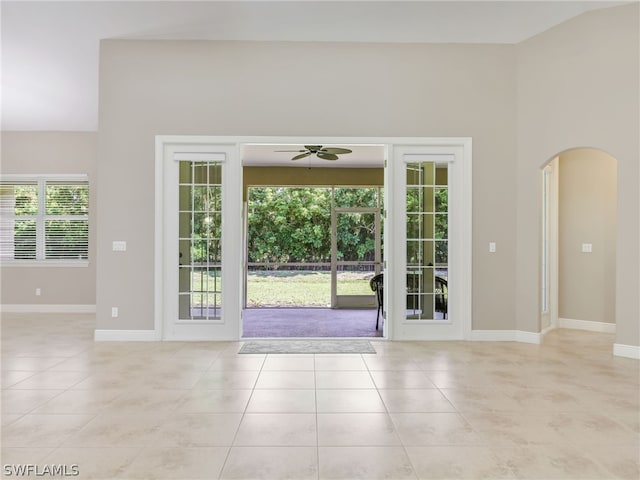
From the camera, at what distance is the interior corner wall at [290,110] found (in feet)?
17.3

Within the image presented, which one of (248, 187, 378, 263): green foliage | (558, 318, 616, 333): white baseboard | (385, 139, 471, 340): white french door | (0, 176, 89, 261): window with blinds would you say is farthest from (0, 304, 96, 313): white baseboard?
(558, 318, 616, 333): white baseboard

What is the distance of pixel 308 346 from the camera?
16.6 feet

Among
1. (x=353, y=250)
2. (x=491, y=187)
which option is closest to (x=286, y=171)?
(x=353, y=250)

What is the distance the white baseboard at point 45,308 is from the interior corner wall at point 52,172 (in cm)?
5

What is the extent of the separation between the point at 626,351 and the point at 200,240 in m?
4.87

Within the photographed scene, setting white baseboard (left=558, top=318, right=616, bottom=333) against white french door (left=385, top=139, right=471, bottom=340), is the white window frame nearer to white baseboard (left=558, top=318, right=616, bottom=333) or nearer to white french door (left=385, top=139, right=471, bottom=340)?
white french door (left=385, top=139, right=471, bottom=340)

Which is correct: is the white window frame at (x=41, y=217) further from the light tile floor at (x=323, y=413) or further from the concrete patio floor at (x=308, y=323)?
the concrete patio floor at (x=308, y=323)

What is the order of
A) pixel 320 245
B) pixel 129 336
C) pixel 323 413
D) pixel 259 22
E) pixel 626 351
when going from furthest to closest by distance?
pixel 320 245, pixel 129 336, pixel 259 22, pixel 626 351, pixel 323 413

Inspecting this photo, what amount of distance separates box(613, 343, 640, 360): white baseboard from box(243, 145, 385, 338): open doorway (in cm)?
349

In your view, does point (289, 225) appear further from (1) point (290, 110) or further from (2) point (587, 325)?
(2) point (587, 325)

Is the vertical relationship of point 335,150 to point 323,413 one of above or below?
above

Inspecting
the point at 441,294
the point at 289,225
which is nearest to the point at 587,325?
the point at 441,294

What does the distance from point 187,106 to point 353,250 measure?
17.0 feet

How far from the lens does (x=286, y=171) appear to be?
31.2ft
